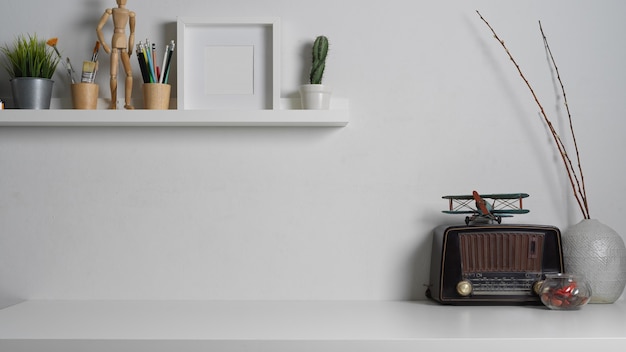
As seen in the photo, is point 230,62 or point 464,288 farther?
point 230,62

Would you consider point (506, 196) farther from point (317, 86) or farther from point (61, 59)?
point (61, 59)

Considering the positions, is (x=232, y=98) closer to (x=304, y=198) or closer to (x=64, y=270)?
(x=304, y=198)

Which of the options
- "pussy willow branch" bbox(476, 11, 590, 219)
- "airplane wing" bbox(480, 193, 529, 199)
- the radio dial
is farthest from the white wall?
the radio dial

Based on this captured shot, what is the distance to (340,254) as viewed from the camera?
1.92 metres

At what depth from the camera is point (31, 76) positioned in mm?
1845

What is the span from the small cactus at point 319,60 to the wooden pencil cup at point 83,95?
615 millimetres

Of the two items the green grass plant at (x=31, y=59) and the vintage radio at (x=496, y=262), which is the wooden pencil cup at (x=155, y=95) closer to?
the green grass plant at (x=31, y=59)

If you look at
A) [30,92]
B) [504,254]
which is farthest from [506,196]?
[30,92]

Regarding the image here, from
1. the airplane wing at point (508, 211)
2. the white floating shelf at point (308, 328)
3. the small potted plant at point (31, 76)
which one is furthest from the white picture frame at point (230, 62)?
the airplane wing at point (508, 211)

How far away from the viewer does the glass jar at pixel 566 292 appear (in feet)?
5.42

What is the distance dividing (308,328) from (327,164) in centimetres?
60

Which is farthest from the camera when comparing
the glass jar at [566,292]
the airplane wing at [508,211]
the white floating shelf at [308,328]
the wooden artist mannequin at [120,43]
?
the wooden artist mannequin at [120,43]

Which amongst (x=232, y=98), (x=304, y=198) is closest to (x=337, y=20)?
(x=232, y=98)

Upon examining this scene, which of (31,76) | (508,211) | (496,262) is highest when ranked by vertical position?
(31,76)
